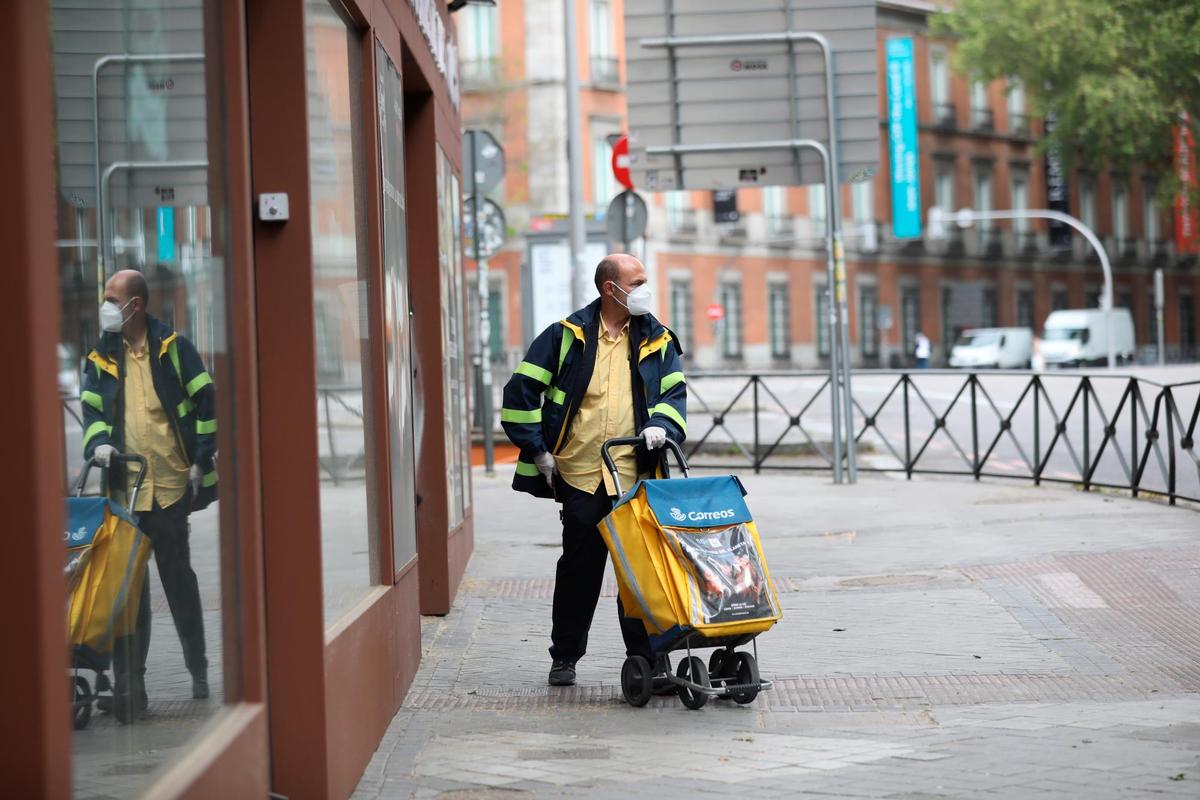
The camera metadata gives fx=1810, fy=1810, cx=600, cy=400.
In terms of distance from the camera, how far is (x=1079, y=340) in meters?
60.5

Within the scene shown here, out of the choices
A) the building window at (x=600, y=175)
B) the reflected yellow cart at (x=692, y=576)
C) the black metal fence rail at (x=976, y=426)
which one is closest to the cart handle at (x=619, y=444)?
the reflected yellow cart at (x=692, y=576)

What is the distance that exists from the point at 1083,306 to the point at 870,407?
5927 cm

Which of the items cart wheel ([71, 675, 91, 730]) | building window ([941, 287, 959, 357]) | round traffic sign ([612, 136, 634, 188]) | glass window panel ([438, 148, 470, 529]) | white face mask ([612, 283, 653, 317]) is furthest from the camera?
building window ([941, 287, 959, 357])

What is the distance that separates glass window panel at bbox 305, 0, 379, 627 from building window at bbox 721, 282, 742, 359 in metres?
54.0

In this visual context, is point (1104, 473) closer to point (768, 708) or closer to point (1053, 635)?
point (1053, 635)

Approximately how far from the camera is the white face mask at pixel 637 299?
726 centimetres

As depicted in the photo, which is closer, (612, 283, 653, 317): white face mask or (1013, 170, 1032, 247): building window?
→ (612, 283, 653, 317): white face mask

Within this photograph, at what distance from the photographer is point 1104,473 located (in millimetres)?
16344

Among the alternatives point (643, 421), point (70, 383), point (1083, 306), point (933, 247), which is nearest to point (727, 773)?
point (643, 421)

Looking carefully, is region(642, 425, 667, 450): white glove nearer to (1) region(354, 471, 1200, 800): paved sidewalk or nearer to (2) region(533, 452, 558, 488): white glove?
(2) region(533, 452, 558, 488): white glove

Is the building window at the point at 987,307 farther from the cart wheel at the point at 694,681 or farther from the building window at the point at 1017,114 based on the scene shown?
the cart wheel at the point at 694,681

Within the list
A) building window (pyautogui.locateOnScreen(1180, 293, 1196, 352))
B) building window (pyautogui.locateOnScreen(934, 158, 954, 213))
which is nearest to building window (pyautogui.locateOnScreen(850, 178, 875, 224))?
building window (pyautogui.locateOnScreen(934, 158, 954, 213))

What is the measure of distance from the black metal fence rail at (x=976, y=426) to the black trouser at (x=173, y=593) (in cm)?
1044

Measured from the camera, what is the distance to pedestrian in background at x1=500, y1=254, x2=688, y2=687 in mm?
7312
